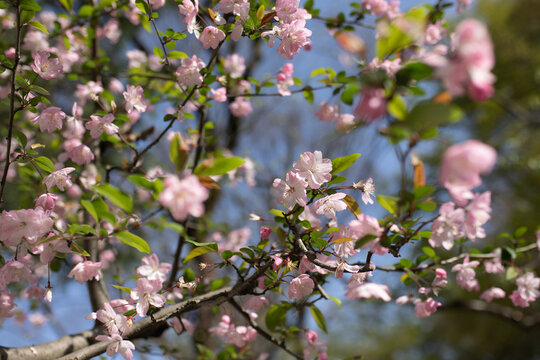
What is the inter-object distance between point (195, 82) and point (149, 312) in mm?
592

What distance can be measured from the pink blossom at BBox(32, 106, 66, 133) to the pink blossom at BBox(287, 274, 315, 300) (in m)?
0.68

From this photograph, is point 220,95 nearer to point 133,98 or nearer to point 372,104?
point 133,98

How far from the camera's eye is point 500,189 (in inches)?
197

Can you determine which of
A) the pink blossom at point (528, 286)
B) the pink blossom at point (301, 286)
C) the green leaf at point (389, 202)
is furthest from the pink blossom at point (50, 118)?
the pink blossom at point (528, 286)

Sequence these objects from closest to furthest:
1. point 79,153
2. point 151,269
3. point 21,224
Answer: point 21,224, point 151,269, point 79,153

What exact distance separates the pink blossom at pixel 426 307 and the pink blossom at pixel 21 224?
0.89 m

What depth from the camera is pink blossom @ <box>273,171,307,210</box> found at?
0.74m

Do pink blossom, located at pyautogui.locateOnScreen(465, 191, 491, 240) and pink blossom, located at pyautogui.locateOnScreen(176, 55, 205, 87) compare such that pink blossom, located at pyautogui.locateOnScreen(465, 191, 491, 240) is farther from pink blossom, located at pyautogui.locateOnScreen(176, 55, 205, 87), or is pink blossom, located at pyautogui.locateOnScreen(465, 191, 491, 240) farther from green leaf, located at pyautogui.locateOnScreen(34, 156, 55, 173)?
green leaf, located at pyautogui.locateOnScreen(34, 156, 55, 173)

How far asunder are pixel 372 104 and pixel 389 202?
0.22 meters

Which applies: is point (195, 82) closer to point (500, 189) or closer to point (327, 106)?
point (327, 106)

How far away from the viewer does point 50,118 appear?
3.05 feet

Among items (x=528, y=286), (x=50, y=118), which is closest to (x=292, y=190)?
(x=50, y=118)

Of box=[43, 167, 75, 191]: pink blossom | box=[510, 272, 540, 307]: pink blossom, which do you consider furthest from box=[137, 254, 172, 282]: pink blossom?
box=[510, 272, 540, 307]: pink blossom

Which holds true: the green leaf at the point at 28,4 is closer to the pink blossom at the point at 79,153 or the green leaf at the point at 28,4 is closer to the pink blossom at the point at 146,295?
the pink blossom at the point at 79,153
